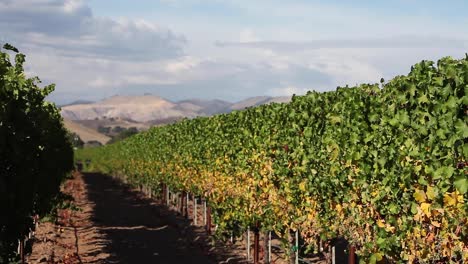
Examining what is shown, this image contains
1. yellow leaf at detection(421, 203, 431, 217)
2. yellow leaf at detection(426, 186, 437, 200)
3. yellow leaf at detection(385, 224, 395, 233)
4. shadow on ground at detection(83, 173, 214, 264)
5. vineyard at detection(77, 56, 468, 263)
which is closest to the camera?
vineyard at detection(77, 56, 468, 263)

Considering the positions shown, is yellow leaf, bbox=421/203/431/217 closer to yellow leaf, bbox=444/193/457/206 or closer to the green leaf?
yellow leaf, bbox=444/193/457/206

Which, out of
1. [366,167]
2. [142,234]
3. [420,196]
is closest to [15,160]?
[366,167]

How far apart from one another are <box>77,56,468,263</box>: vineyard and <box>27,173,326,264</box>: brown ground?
2.14 metres

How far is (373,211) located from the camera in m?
9.87

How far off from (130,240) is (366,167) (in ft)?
53.3

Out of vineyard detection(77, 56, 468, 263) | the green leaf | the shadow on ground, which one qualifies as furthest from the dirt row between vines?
the green leaf

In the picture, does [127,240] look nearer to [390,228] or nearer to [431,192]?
[390,228]

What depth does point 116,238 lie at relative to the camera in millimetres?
24875

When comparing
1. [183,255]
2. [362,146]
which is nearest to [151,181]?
[183,255]

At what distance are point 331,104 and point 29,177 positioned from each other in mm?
5808

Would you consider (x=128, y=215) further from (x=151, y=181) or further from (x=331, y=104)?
(x=331, y=104)

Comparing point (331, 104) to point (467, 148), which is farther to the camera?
point (331, 104)

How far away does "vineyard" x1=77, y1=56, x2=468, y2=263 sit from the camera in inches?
297

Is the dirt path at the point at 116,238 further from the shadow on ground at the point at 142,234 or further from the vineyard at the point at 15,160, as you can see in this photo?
the vineyard at the point at 15,160
